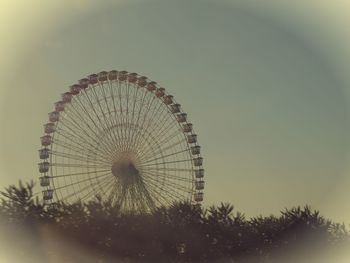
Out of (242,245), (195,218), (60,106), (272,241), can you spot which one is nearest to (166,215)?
(195,218)

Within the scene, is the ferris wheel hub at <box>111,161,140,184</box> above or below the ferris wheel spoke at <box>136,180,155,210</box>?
above

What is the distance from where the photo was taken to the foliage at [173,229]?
3036 cm

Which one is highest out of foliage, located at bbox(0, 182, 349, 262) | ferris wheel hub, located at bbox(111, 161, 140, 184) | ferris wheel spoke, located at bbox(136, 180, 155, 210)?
ferris wheel hub, located at bbox(111, 161, 140, 184)

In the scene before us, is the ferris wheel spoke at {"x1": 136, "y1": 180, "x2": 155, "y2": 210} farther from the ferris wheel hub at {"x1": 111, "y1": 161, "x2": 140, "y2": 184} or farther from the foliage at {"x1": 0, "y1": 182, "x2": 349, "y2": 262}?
the foliage at {"x1": 0, "y1": 182, "x2": 349, "y2": 262}

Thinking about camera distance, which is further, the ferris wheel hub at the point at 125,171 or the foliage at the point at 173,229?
the ferris wheel hub at the point at 125,171

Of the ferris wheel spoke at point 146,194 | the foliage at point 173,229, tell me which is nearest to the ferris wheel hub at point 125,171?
the ferris wheel spoke at point 146,194

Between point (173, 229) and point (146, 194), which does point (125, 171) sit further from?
point (173, 229)

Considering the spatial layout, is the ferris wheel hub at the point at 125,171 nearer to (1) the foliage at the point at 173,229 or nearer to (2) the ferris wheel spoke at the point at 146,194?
(2) the ferris wheel spoke at the point at 146,194

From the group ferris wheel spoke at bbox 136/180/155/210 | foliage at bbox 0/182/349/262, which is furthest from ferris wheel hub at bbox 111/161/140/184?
foliage at bbox 0/182/349/262

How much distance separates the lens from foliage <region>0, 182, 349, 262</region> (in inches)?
1195

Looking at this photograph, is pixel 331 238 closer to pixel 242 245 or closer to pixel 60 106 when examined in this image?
pixel 242 245

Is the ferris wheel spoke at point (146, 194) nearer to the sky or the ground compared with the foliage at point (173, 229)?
nearer to the sky

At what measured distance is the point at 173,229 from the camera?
34.4 meters

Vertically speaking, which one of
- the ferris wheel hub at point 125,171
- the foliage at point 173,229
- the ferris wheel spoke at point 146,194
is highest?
the ferris wheel hub at point 125,171
